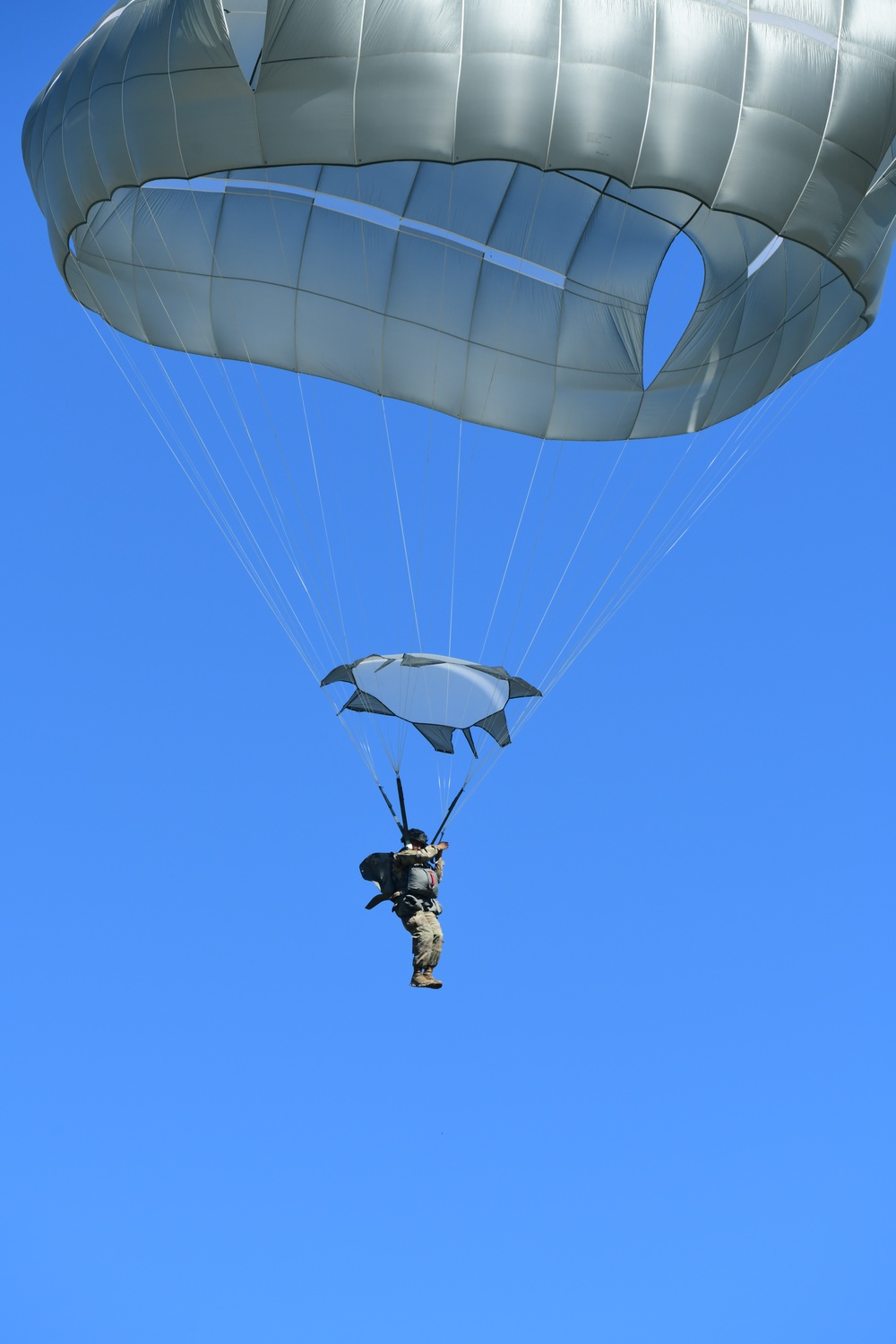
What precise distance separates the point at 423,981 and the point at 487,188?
6.78 metres

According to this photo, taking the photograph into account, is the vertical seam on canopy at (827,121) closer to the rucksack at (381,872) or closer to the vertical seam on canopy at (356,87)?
the vertical seam on canopy at (356,87)

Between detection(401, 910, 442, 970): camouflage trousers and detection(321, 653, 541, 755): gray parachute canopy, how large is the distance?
1710mm

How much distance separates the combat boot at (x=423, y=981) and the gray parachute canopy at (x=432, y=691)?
2.08m

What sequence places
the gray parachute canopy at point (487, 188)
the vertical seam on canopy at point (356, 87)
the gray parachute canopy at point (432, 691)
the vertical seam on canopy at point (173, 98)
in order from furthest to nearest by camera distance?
the gray parachute canopy at point (432, 691) < the vertical seam on canopy at point (173, 98) < the gray parachute canopy at point (487, 188) < the vertical seam on canopy at point (356, 87)

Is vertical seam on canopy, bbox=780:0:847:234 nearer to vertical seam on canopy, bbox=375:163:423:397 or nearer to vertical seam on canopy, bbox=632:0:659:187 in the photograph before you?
vertical seam on canopy, bbox=632:0:659:187

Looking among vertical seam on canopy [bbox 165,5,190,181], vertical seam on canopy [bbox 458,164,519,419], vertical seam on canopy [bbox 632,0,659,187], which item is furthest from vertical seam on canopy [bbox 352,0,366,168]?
vertical seam on canopy [bbox 458,164,519,419]

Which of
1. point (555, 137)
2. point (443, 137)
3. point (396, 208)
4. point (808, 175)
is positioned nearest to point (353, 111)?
point (443, 137)

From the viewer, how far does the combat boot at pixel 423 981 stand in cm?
1359

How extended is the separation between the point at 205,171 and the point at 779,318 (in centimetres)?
518

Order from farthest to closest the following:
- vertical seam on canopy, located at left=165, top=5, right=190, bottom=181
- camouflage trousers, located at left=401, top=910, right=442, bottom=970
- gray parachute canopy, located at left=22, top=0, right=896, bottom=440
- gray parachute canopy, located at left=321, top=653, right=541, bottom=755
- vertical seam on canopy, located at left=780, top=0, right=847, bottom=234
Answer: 1. gray parachute canopy, located at left=321, top=653, right=541, bottom=755
2. vertical seam on canopy, located at left=780, top=0, right=847, bottom=234
3. camouflage trousers, located at left=401, top=910, right=442, bottom=970
4. vertical seam on canopy, located at left=165, top=5, right=190, bottom=181
5. gray parachute canopy, located at left=22, top=0, right=896, bottom=440

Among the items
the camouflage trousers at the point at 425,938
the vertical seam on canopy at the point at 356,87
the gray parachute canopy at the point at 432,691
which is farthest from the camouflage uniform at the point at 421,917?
the vertical seam on canopy at the point at 356,87

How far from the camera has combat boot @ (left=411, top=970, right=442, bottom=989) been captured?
13.6 meters

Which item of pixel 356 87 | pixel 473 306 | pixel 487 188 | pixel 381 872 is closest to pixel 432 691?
pixel 381 872

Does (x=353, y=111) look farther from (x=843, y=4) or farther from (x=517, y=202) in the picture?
(x=843, y=4)
